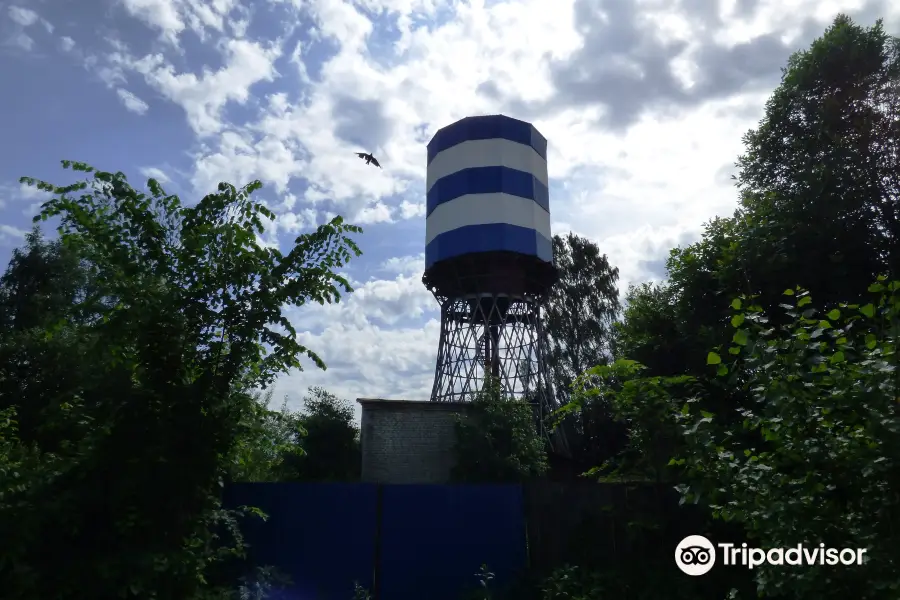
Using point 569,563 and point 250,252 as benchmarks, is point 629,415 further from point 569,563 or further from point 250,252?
point 250,252

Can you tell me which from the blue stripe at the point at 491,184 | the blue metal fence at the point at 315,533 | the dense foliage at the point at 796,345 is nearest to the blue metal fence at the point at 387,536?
the blue metal fence at the point at 315,533

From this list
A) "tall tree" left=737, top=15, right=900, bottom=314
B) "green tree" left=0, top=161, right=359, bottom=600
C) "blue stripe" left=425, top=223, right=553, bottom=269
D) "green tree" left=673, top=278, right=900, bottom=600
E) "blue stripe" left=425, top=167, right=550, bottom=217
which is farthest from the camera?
"blue stripe" left=425, top=167, right=550, bottom=217

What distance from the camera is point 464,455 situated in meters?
18.1

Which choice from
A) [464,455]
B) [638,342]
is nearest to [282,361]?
[638,342]

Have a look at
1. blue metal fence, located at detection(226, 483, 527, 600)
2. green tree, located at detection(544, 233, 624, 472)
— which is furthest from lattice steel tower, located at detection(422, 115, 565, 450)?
blue metal fence, located at detection(226, 483, 527, 600)

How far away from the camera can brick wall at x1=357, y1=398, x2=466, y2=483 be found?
19.3 meters

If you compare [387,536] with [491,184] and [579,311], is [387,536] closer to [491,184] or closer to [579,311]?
[491,184]

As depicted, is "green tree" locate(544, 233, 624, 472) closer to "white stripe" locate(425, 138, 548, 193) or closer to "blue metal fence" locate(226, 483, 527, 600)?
"white stripe" locate(425, 138, 548, 193)

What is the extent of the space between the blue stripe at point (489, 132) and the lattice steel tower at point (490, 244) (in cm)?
4

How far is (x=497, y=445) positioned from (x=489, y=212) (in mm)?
9629

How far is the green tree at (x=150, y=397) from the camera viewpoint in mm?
5020

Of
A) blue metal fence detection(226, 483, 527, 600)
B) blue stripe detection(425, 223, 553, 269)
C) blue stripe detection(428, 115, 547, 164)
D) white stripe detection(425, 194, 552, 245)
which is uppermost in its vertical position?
blue stripe detection(428, 115, 547, 164)

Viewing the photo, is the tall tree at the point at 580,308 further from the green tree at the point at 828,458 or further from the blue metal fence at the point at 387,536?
the green tree at the point at 828,458

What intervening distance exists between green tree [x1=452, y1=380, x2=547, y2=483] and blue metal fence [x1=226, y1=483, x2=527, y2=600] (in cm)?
861
